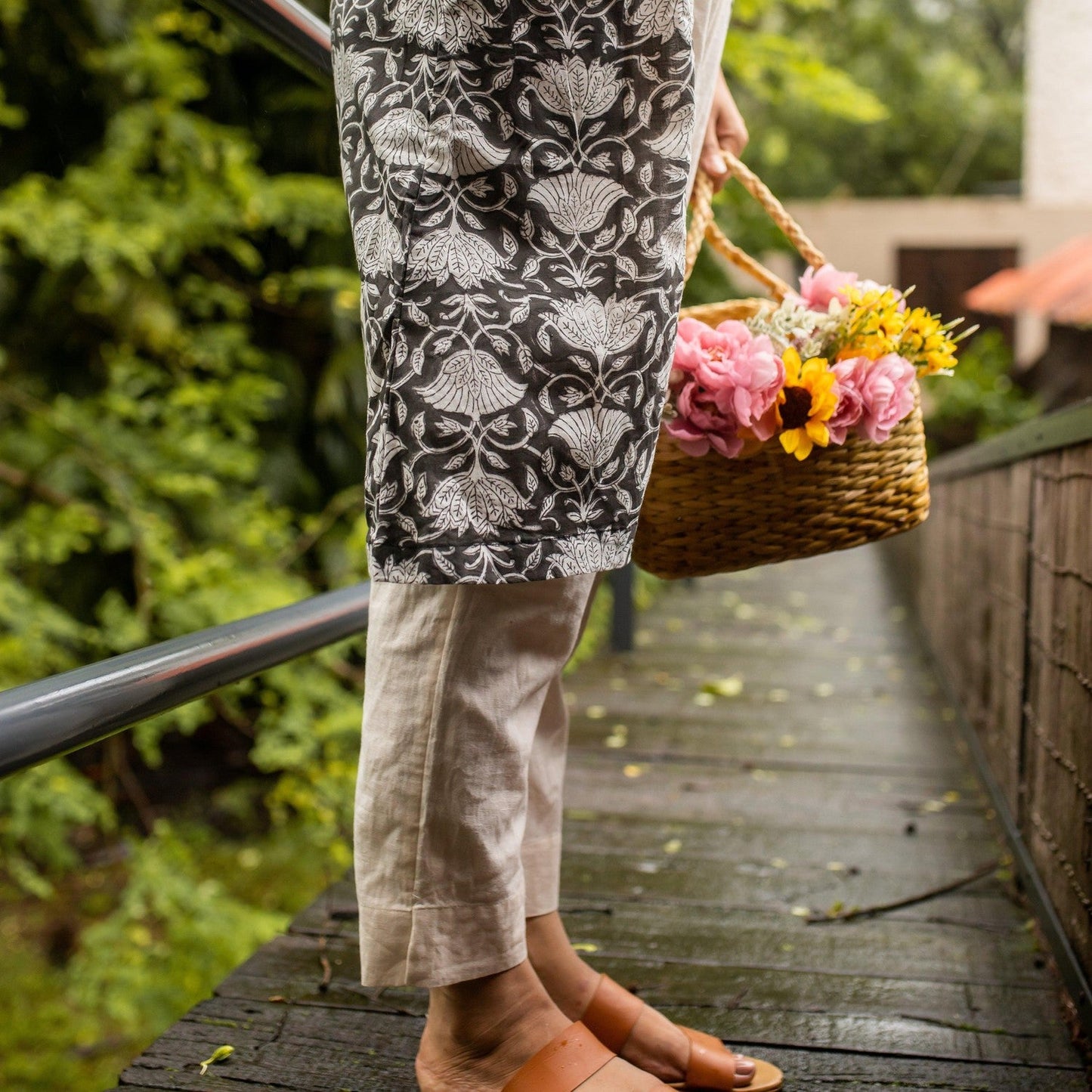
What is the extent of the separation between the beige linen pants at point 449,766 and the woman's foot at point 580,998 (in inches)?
6.9

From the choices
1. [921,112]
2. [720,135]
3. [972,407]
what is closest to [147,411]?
[720,135]

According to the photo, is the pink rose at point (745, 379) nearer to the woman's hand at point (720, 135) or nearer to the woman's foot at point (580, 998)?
the woman's hand at point (720, 135)

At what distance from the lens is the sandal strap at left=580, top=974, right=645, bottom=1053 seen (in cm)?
111

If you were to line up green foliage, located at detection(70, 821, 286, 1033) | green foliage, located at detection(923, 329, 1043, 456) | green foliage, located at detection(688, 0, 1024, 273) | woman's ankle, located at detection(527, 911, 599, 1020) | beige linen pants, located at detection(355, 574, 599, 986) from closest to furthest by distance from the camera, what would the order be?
beige linen pants, located at detection(355, 574, 599, 986), woman's ankle, located at detection(527, 911, 599, 1020), green foliage, located at detection(70, 821, 286, 1033), green foliage, located at detection(923, 329, 1043, 456), green foliage, located at detection(688, 0, 1024, 273)

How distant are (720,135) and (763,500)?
0.38 meters

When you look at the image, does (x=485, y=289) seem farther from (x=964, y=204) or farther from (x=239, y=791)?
(x=964, y=204)

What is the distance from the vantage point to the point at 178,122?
10.2 ft

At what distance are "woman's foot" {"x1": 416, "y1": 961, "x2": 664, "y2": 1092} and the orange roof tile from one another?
5.15 m

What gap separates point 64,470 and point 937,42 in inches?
733

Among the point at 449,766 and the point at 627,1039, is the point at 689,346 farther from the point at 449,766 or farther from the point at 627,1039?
the point at 627,1039

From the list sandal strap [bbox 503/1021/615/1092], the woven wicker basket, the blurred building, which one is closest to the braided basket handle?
the woven wicker basket

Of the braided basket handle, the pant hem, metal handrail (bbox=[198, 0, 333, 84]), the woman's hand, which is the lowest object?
the pant hem

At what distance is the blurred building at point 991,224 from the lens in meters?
11.6

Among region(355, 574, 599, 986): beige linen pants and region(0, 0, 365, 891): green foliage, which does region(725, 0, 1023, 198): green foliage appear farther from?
region(355, 574, 599, 986): beige linen pants
